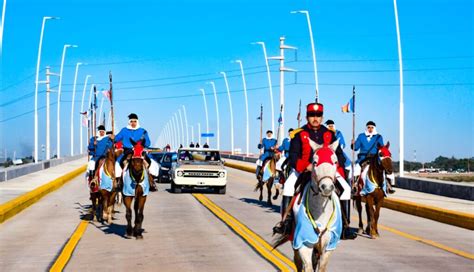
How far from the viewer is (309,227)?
8984 millimetres

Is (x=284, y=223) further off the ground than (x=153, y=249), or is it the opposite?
(x=284, y=223)

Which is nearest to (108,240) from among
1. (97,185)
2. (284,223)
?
(97,185)

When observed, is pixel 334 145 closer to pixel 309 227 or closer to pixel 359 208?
pixel 309 227

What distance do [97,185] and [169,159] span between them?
22157 millimetres

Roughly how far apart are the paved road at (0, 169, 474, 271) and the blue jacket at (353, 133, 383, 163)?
1.80m

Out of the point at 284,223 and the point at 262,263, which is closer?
the point at 284,223

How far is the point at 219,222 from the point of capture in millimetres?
19703

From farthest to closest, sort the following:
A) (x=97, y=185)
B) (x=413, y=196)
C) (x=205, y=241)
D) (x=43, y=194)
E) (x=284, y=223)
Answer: (x=43, y=194) < (x=413, y=196) < (x=97, y=185) < (x=205, y=241) < (x=284, y=223)

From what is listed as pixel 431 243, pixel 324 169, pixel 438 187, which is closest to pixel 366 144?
pixel 431 243

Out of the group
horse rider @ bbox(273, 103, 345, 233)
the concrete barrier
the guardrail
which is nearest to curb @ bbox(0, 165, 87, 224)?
the guardrail

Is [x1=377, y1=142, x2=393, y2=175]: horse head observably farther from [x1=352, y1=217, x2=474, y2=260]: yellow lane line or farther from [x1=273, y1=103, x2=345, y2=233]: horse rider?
[x1=273, y1=103, x2=345, y2=233]: horse rider

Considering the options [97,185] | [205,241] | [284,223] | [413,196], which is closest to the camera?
→ [284,223]

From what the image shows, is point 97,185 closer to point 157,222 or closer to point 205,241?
point 157,222

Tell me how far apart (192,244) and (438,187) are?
51.0ft
